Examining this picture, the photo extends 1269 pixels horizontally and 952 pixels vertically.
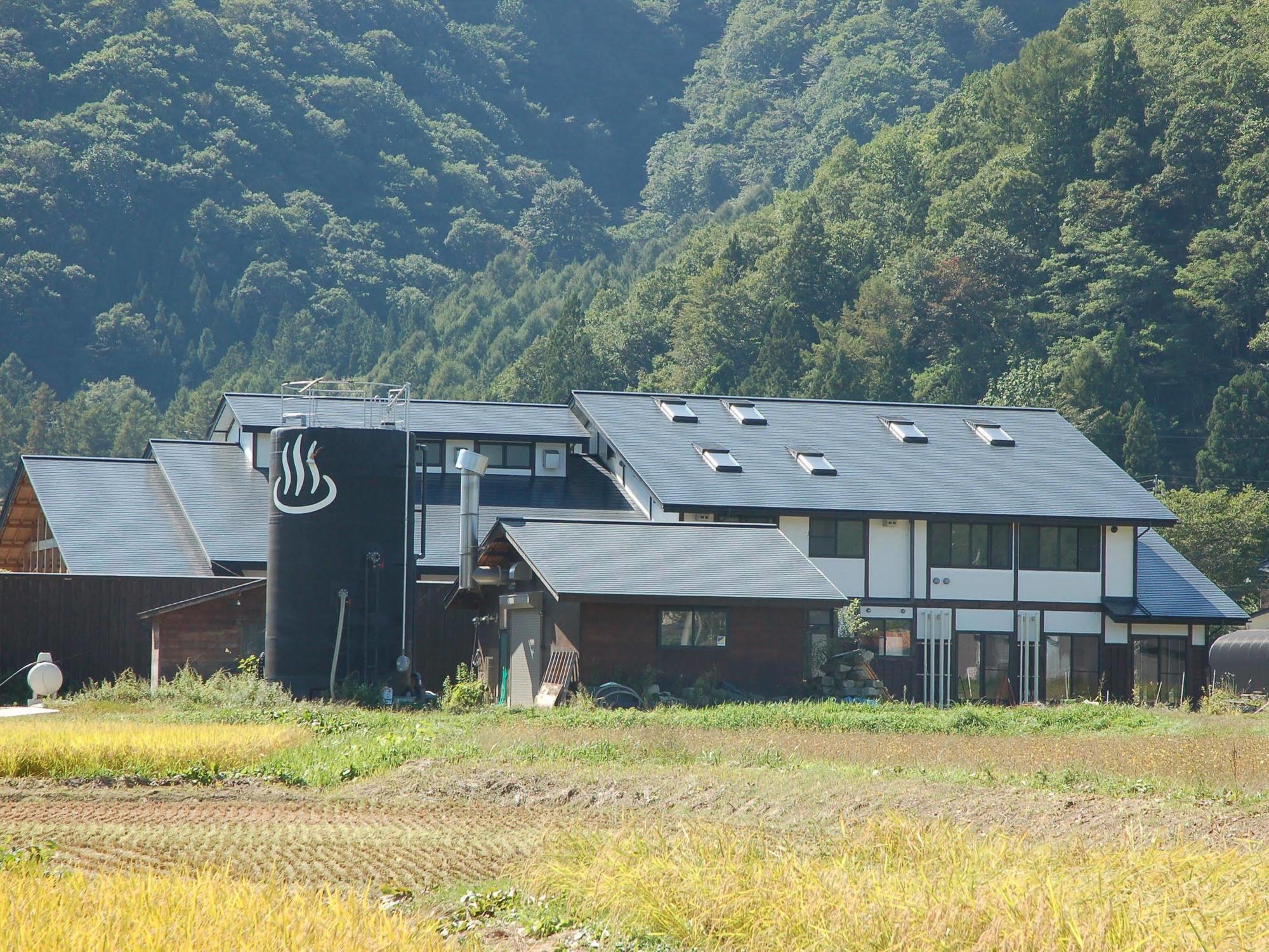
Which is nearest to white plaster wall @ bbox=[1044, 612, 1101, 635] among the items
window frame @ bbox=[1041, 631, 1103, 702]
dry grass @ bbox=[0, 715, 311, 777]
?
window frame @ bbox=[1041, 631, 1103, 702]

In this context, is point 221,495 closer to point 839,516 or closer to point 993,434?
point 839,516

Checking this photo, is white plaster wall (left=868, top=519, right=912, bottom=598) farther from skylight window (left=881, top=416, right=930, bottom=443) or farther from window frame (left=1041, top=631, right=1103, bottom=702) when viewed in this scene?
skylight window (left=881, top=416, right=930, bottom=443)

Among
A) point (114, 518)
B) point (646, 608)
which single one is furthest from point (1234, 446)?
point (114, 518)

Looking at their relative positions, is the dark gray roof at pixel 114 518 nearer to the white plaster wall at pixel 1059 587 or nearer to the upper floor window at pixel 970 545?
the upper floor window at pixel 970 545

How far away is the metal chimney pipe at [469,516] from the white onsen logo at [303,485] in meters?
2.92

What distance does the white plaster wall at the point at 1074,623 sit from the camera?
36.0 metres

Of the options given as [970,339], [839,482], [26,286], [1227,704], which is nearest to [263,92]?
[26,286]

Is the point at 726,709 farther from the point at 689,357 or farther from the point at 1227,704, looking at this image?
the point at 689,357

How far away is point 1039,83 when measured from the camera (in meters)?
79.1

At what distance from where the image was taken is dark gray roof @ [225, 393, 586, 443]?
38.3m

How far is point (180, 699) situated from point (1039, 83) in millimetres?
63519

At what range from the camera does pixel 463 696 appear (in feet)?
88.6


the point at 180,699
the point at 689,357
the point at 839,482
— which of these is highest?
the point at 689,357

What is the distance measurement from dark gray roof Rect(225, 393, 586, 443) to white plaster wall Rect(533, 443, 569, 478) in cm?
28
